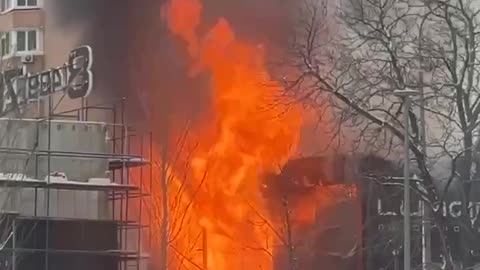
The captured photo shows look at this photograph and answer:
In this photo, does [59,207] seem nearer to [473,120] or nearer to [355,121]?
[355,121]

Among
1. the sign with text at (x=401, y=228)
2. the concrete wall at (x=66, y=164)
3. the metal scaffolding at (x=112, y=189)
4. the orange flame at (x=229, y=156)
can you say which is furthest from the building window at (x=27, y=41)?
the sign with text at (x=401, y=228)

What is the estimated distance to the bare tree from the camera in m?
28.6

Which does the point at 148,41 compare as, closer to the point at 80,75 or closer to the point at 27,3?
the point at 27,3

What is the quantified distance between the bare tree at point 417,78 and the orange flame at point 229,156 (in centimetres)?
602

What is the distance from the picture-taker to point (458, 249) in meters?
31.6

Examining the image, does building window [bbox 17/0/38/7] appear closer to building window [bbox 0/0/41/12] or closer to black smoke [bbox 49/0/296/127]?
building window [bbox 0/0/41/12]

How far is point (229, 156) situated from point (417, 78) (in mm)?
10758

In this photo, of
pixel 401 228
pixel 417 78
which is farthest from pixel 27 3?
pixel 417 78

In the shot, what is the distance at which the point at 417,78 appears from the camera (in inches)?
1173

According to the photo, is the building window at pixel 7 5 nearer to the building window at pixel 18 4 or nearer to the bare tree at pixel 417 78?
the building window at pixel 18 4

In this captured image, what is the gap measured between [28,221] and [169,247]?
6.70 metres

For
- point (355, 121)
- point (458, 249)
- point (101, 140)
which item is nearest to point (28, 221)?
point (101, 140)

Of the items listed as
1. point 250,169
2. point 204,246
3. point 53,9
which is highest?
point 53,9

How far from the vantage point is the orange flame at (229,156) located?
3822cm
